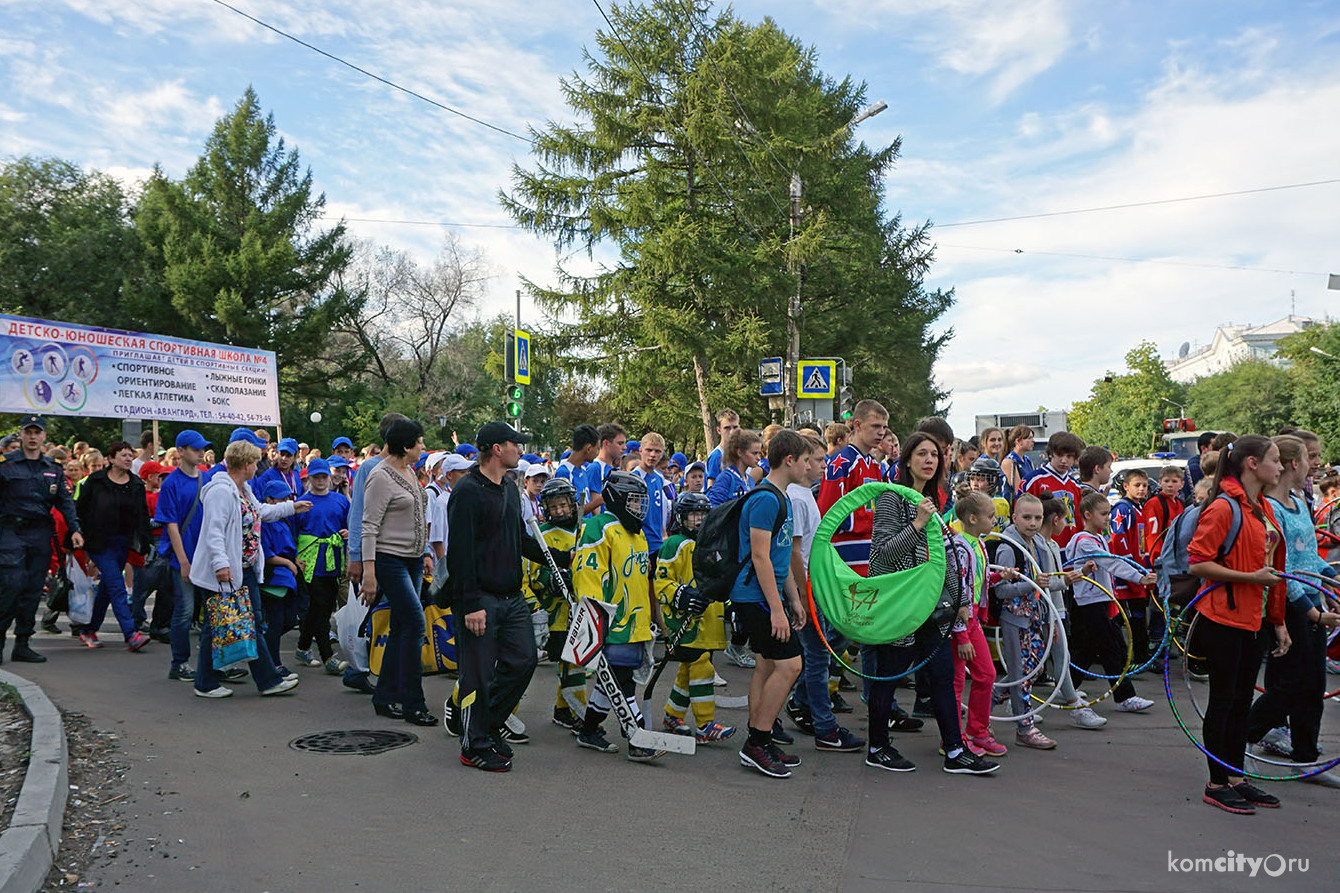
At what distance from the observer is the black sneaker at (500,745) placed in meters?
5.91

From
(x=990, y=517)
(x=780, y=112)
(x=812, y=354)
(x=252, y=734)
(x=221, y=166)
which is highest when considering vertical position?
(x=221, y=166)

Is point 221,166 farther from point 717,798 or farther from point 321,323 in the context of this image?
point 717,798

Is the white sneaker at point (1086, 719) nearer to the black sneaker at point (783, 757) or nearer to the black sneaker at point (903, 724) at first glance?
the black sneaker at point (903, 724)

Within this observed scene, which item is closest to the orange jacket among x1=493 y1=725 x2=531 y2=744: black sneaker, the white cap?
x1=493 y1=725 x2=531 y2=744: black sneaker

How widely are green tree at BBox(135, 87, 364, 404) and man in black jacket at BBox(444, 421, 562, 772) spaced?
1489 inches

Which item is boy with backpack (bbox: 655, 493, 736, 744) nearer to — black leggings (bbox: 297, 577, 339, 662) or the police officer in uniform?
black leggings (bbox: 297, 577, 339, 662)

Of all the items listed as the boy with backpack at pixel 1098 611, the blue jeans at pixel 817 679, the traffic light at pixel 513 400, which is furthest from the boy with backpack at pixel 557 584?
the traffic light at pixel 513 400

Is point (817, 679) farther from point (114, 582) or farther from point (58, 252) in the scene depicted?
point (58, 252)

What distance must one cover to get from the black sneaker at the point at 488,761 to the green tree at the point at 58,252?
40952mm

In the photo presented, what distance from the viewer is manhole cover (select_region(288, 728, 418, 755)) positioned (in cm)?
625

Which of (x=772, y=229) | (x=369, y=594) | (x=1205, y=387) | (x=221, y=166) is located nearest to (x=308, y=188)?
(x=221, y=166)

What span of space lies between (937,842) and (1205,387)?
102 metres

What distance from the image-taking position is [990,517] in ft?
20.7

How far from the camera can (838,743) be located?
21.4 ft
